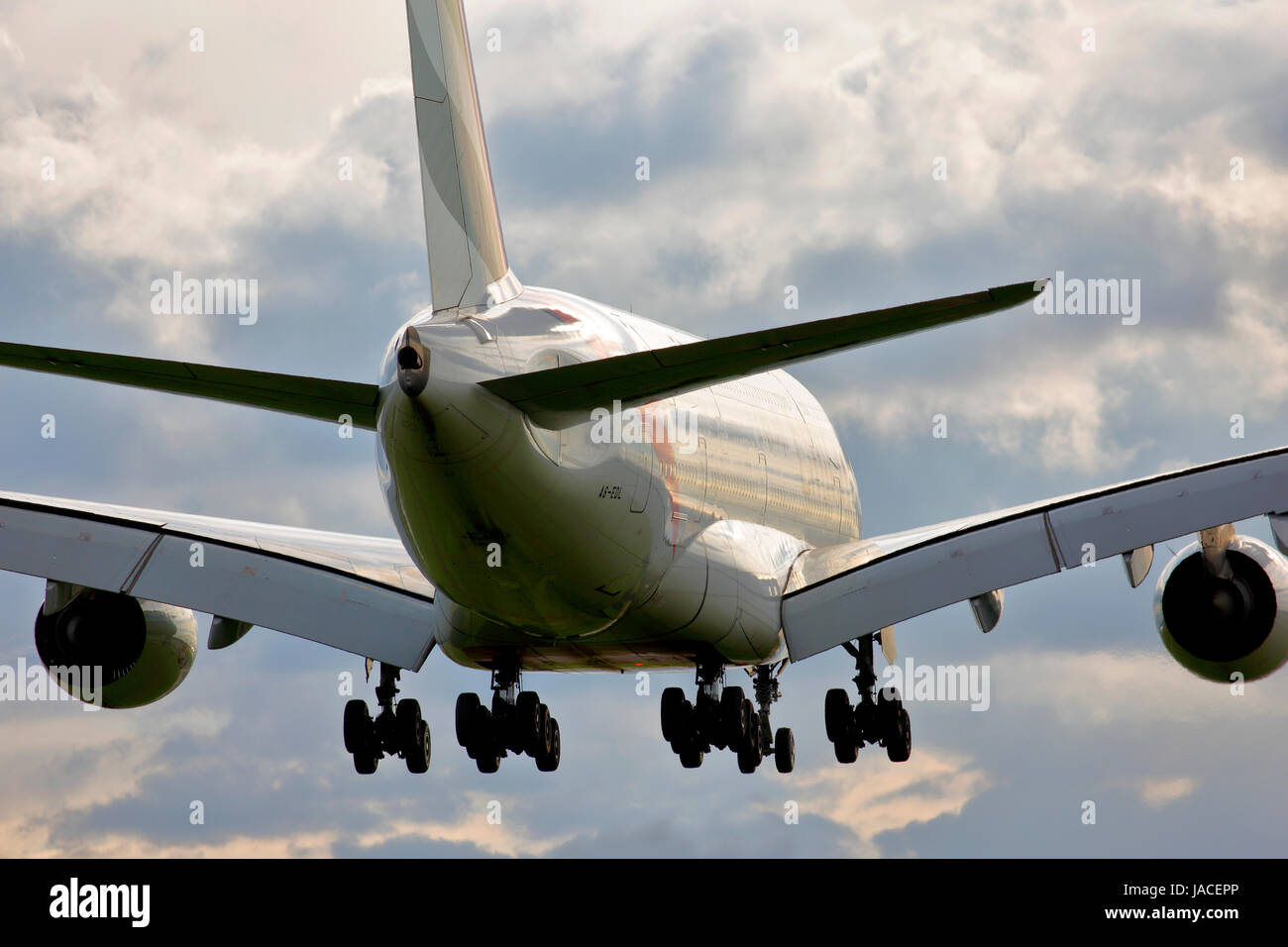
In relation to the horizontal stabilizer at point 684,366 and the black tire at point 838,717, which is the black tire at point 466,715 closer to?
the black tire at point 838,717

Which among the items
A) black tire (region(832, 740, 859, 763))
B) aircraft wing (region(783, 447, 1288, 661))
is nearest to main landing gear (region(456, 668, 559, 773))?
aircraft wing (region(783, 447, 1288, 661))

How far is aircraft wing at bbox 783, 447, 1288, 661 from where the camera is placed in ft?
56.3

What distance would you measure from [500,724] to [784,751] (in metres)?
5.72

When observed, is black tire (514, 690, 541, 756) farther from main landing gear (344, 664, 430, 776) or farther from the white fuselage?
main landing gear (344, 664, 430, 776)

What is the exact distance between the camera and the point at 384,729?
2153cm

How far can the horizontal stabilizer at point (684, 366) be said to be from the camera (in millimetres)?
11750

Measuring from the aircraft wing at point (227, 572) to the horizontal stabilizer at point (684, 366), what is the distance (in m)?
6.38

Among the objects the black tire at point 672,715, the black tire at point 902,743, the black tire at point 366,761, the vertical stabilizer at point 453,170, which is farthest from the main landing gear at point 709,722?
the vertical stabilizer at point 453,170

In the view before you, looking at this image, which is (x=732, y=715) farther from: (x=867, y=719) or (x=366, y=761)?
(x=366, y=761)

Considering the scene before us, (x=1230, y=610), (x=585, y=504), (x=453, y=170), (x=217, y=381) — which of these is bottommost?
(x=1230, y=610)

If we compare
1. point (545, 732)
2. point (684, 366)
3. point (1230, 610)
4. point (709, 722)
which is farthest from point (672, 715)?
point (684, 366)
